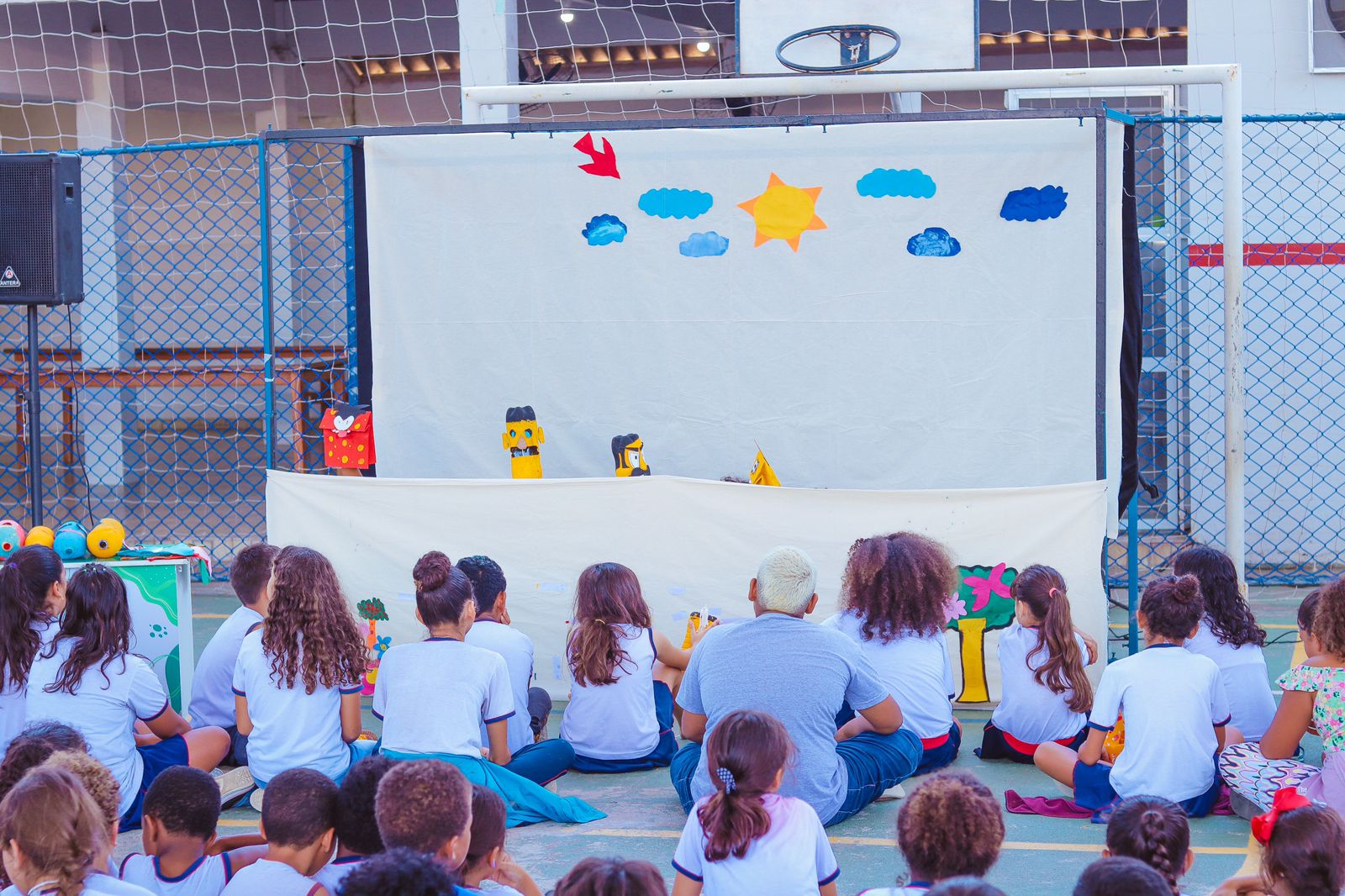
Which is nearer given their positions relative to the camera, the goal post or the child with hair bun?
the child with hair bun

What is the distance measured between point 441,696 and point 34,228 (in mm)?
4452

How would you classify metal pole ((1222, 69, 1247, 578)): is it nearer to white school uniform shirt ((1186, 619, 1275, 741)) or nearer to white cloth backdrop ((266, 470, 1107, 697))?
white cloth backdrop ((266, 470, 1107, 697))

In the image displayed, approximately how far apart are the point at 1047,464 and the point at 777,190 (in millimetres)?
1860

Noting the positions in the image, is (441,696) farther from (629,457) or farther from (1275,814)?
(1275,814)

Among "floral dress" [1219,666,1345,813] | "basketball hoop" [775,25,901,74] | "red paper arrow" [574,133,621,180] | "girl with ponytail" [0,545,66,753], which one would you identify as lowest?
"floral dress" [1219,666,1345,813]

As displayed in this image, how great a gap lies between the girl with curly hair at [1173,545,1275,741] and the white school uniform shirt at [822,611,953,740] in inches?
36.3

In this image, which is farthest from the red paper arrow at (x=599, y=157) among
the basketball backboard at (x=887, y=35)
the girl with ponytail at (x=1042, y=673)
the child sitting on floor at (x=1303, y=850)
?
the child sitting on floor at (x=1303, y=850)

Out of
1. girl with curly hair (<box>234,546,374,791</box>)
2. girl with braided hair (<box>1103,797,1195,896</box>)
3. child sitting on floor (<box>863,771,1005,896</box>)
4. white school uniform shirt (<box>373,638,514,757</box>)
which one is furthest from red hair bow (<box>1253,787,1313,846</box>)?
girl with curly hair (<box>234,546,374,791</box>)

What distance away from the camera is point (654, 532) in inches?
235

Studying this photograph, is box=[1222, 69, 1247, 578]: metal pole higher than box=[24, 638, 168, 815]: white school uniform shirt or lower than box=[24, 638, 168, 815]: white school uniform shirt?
higher

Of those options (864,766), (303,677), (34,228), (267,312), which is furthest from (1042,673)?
(34,228)

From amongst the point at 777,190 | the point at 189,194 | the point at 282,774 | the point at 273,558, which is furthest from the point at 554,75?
the point at 282,774

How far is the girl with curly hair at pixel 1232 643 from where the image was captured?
186 inches

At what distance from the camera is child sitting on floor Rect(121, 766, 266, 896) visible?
3150mm
